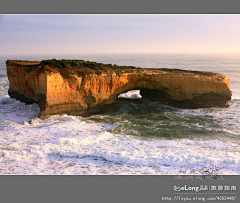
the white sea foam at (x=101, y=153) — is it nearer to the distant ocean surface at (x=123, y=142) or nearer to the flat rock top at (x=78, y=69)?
the distant ocean surface at (x=123, y=142)

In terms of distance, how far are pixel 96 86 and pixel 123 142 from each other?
628 cm

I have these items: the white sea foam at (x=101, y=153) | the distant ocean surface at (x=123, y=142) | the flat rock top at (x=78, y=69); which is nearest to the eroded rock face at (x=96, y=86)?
the flat rock top at (x=78, y=69)

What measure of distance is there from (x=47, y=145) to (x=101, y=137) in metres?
2.85

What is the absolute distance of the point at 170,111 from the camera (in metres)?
19.1

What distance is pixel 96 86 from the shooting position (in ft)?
58.7

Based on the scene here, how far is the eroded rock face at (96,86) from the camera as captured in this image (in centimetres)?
1641

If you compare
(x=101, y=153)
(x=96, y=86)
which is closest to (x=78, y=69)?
(x=96, y=86)

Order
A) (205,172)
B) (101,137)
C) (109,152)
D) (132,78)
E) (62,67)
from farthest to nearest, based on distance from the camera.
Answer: (132,78), (62,67), (101,137), (109,152), (205,172)

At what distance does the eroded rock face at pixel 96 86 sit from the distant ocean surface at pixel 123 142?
0.88m

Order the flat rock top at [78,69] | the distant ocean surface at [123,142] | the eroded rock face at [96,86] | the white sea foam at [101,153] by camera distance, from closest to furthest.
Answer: the white sea foam at [101,153] → the distant ocean surface at [123,142] → the eroded rock face at [96,86] → the flat rock top at [78,69]

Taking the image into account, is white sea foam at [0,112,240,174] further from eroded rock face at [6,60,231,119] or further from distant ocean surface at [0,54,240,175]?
eroded rock face at [6,60,231,119]

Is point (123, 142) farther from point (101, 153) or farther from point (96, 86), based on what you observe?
point (96, 86)

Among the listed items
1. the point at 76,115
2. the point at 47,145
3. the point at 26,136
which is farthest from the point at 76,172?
the point at 76,115

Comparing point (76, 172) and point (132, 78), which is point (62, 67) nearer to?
point (132, 78)
